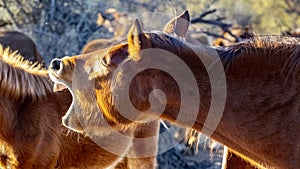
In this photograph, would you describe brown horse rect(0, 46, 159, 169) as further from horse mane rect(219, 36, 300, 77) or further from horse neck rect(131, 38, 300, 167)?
horse mane rect(219, 36, 300, 77)

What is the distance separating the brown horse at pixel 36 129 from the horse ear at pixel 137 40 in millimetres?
1859

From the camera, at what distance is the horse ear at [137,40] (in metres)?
3.41

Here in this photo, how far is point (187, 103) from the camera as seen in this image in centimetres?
350

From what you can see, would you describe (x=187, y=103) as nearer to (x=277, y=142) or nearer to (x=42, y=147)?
(x=277, y=142)

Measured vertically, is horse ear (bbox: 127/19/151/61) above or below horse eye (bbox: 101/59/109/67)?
above

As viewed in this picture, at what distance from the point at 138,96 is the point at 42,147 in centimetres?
183

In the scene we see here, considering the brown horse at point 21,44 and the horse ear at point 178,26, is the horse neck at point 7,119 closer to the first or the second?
the horse ear at point 178,26

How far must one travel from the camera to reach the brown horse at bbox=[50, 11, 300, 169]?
3.39 metres

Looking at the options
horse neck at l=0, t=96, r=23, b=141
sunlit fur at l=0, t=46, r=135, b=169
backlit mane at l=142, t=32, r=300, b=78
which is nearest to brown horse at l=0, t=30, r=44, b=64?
sunlit fur at l=0, t=46, r=135, b=169

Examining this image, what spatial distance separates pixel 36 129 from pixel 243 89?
215 cm

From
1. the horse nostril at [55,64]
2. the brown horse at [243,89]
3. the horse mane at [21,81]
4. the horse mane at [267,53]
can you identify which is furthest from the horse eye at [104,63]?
the horse mane at [21,81]

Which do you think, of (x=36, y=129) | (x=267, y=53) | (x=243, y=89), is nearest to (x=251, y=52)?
(x=267, y=53)

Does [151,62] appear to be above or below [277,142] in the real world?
above

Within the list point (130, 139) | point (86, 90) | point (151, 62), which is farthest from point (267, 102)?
point (130, 139)
